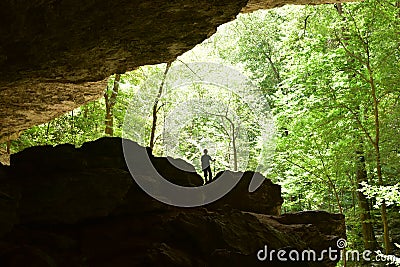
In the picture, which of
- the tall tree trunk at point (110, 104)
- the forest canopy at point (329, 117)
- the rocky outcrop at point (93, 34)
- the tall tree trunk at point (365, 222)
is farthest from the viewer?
the tall tree trunk at point (110, 104)

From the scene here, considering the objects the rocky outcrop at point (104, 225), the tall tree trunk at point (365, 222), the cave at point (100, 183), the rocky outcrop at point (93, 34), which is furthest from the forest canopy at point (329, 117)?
the rocky outcrop at point (93, 34)

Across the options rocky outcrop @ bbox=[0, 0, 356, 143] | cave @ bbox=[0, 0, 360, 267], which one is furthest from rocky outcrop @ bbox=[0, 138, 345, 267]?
rocky outcrop @ bbox=[0, 0, 356, 143]

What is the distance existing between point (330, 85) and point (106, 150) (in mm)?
9492

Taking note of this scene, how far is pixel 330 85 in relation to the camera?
1444 cm

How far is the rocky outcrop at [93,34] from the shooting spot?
18.4ft

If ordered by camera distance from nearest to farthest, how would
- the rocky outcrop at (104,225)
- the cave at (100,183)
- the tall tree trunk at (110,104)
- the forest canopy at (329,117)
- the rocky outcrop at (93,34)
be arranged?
the rocky outcrop at (93,34) → the cave at (100,183) → the rocky outcrop at (104,225) → the forest canopy at (329,117) → the tall tree trunk at (110,104)

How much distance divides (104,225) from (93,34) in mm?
3317

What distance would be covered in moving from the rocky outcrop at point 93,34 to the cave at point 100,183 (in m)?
0.02

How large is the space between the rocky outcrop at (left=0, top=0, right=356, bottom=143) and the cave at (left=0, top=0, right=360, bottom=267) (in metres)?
0.02

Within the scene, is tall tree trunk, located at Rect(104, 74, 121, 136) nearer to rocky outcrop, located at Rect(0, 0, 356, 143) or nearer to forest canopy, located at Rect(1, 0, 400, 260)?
forest canopy, located at Rect(1, 0, 400, 260)

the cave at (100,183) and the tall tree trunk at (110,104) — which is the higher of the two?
the tall tree trunk at (110,104)

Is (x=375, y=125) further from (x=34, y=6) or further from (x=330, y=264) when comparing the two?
(x=34, y=6)

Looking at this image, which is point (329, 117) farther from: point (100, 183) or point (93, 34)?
point (93, 34)

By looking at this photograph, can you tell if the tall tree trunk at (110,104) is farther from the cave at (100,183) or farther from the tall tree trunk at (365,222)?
the tall tree trunk at (365,222)
